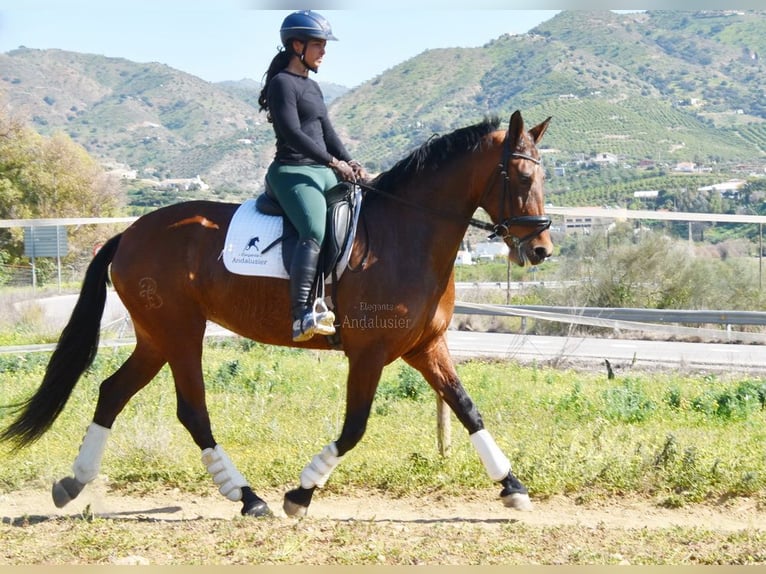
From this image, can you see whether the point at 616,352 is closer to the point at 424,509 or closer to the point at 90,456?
the point at 424,509

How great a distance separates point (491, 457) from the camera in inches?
265

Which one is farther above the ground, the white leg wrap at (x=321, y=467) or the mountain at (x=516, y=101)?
the mountain at (x=516, y=101)

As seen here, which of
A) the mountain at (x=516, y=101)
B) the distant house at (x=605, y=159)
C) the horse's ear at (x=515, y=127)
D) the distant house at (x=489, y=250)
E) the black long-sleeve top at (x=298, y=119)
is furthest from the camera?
the mountain at (x=516, y=101)

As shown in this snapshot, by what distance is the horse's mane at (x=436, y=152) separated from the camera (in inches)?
266

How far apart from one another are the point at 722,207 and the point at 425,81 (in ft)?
184

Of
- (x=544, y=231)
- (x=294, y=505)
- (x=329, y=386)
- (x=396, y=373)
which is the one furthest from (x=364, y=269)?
(x=396, y=373)

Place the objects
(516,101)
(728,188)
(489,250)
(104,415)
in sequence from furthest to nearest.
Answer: (516,101) < (728,188) < (489,250) < (104,415)

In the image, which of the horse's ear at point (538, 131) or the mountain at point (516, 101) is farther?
the mountain at point (516, 101)

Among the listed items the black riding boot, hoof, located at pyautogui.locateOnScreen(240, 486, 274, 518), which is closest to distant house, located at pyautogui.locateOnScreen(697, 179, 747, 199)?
the black riding boot

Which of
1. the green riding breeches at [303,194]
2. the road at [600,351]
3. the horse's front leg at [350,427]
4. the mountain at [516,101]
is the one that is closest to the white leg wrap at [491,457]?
the horse's front leg at [350,427]

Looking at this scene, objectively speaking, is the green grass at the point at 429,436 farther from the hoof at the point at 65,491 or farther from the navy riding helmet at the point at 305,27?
the navy riding helmet at the point at 305,27

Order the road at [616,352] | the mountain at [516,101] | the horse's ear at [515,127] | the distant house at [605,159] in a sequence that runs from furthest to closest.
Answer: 1. the mountain at [516,101]
2. the distant house at [605,159]
3. the road at [616,352]
4. the horse's ear at [515,127]

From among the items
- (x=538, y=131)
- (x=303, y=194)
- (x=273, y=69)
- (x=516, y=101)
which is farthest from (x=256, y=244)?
(x=516, y=101)

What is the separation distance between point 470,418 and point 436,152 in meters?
1.99
